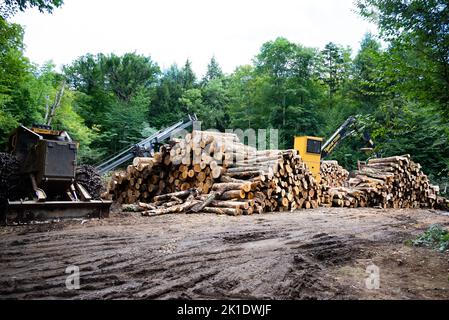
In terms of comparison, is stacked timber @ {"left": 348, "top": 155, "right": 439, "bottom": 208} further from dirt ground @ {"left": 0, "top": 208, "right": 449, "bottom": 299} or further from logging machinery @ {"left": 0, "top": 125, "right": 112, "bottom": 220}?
logging machinery @ {"left": 0, "top": 125, "right": 112, "bottom": 220}

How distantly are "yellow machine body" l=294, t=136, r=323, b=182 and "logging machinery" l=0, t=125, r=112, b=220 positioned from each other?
783cm

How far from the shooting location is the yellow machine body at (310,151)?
39.8 ft

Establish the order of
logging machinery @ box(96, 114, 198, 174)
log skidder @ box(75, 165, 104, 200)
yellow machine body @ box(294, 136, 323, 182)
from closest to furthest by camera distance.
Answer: log skidder @ box(75, 165, 104, 200), yellow machine body @ box(294, 136, 323, 182), logging machinery @ box(96, 114, 198, 174)

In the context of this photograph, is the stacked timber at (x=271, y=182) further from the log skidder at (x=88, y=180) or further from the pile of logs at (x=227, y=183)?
the log skidder at (x=88, y=180)

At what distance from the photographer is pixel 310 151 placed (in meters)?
12.3

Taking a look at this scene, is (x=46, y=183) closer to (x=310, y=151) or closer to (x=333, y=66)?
(x=310, y=151)

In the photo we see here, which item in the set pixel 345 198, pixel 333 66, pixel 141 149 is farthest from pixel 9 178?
pixel 333 66

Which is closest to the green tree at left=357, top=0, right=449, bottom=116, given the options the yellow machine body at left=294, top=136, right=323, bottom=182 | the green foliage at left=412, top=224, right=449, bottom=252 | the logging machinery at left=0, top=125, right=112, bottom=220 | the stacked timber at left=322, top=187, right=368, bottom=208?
the green foliage at left=412, top=224, right=449, bottom=252

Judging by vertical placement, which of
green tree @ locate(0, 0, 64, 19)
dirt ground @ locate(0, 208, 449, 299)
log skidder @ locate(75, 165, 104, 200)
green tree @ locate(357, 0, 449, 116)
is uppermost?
green tree @ locate(0, 0, 64, 19)

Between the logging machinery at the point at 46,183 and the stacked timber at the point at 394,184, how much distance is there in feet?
30.8

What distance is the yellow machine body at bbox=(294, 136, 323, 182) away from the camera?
39.8 ft

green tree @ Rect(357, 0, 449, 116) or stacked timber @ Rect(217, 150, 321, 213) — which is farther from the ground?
green tree @ Rect(357, 0, 449, 116)

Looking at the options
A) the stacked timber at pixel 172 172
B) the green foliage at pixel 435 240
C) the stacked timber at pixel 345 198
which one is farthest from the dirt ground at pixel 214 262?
the stacked timber at pixel 345 198

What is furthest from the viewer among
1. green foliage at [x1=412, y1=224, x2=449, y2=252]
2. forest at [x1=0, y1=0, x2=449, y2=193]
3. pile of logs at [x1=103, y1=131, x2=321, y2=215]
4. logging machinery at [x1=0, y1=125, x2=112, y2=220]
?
forest at [x1=0, y1=0, x2=449, y2=193]
